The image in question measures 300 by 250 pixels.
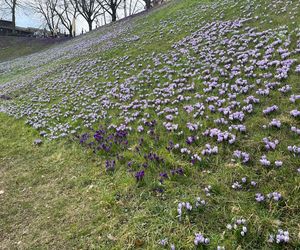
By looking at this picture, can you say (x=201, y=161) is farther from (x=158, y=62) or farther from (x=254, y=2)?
(x=254, y=2)

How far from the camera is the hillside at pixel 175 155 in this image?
3801mm

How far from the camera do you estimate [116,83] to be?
10742 mm

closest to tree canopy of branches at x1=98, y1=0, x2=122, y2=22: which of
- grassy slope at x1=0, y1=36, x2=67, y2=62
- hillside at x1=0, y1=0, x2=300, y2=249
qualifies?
grassy slope at x1=0, y1=36, x2=67, y2=62

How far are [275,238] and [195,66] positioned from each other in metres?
6.71

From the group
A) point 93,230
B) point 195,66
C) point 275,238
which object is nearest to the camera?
point 275,238

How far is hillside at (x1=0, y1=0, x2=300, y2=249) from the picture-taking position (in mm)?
3801

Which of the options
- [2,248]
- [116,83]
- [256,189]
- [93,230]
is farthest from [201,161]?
[116,83]

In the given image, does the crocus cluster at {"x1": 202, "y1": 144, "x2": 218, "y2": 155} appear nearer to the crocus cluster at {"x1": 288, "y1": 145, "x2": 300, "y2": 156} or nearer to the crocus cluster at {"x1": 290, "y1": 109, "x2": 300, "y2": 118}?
the crocus cluster at {"x1": 288, "y1": 145, "x2": 300, "y2": 156}

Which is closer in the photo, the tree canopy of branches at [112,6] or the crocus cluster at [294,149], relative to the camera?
the crocus cluster at [294,149]

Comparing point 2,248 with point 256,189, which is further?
point 2,248

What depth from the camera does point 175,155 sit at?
208 inches

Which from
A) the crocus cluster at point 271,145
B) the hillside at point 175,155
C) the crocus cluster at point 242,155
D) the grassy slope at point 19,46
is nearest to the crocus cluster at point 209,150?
the hillside at point 175,155

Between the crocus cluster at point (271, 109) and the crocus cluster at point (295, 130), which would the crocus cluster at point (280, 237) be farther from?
the crocus cluster at point (271, 109)

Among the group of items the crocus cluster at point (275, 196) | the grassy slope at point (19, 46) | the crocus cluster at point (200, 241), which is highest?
the grassy slope at point (19, 46)
